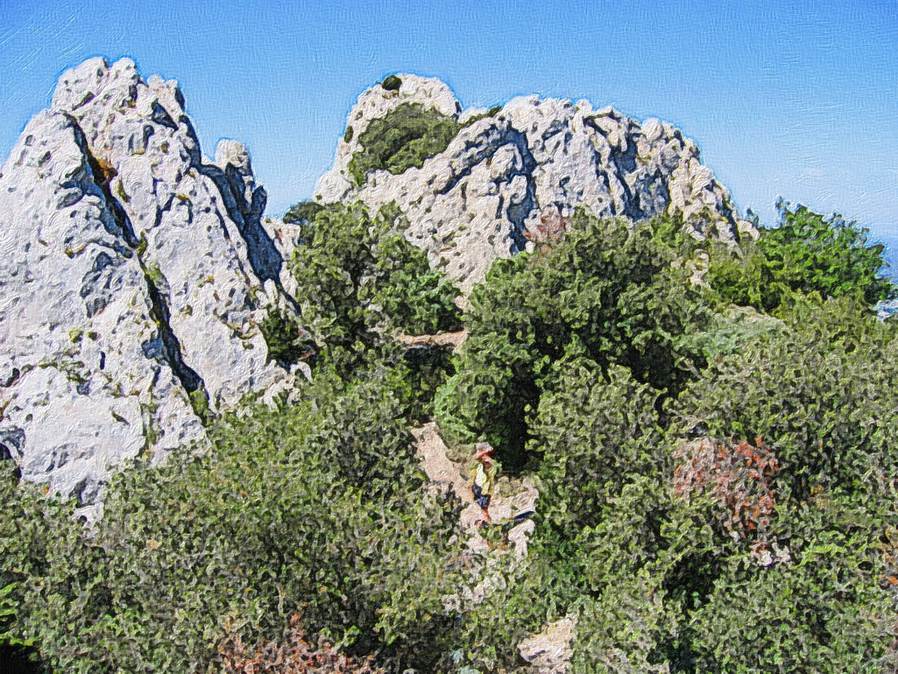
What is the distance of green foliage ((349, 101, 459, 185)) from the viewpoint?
45.3 metres

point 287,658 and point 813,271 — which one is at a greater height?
point 813,271

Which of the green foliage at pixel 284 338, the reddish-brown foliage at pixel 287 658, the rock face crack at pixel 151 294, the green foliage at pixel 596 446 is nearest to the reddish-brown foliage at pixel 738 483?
the green foliage at pixel 596 446

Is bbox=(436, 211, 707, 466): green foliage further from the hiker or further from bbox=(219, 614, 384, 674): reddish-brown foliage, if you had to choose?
bbox=(219, 614, 384, 674): reddish-brown foliage

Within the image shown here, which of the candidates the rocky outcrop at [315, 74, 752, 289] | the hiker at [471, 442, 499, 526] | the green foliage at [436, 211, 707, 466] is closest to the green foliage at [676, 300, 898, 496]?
the green foliage at [436, 211, 707, 466]

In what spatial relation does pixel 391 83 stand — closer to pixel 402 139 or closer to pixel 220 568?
pixel 402 139

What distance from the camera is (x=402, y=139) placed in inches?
1934

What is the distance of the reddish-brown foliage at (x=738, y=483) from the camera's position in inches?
457

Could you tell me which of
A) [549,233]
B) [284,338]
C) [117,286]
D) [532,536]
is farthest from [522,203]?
[532,536]

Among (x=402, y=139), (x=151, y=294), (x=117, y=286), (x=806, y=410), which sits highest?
(x=402, y=139)

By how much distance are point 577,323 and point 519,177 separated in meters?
21.4

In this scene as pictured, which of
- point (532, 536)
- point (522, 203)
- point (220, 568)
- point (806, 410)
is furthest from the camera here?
point (522, 203)

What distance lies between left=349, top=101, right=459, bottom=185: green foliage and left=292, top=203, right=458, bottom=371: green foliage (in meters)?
20.1

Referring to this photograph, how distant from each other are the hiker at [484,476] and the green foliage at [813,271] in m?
18.1

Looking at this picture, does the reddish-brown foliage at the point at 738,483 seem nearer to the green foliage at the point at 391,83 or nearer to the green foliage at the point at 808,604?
the green foliage at the point at 808,604
